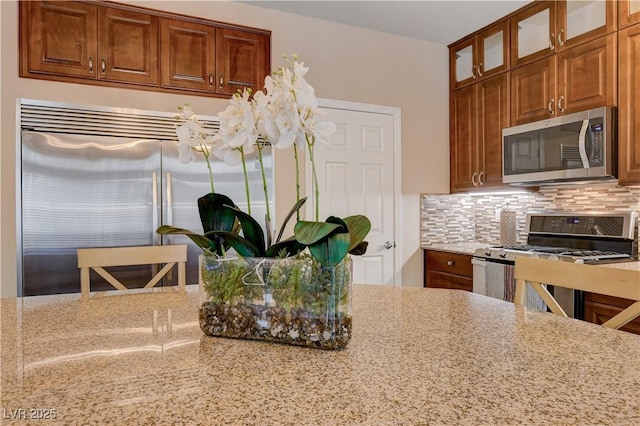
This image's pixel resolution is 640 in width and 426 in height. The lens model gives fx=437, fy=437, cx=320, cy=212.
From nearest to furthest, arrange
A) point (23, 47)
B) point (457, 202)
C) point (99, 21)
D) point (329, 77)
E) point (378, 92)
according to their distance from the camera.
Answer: point (23, 47) → point (99, 21) → point (329, 77) → point (378, 92) → point (457, 202)

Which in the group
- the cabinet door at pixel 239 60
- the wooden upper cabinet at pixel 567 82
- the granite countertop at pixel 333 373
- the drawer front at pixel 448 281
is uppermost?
the cabinet door at pixel 239 60

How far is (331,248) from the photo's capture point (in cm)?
82

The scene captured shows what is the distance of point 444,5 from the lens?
10.1 feet

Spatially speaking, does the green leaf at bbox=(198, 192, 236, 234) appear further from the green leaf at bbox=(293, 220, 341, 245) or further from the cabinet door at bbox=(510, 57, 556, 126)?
the cabinet door at bbox=(510, 57, 556, 126)

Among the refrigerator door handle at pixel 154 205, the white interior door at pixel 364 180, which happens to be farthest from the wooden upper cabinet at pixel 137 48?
the white interior door at pixel 364 180

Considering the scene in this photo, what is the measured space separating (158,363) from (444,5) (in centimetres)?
311

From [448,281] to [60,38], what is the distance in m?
3.18

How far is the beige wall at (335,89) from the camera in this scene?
2506 millimetres

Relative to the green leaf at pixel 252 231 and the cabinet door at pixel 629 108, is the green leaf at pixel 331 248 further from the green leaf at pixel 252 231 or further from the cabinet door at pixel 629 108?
the cabinet door at pixel 629 108

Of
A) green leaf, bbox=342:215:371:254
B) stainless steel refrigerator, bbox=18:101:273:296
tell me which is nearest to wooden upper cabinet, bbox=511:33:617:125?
stainless steel refrigerator, bbox=18:101:273:296

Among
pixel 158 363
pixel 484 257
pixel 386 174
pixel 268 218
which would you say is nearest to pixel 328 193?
→ pixel 386 174

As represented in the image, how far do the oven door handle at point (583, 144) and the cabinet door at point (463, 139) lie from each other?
3.15ft

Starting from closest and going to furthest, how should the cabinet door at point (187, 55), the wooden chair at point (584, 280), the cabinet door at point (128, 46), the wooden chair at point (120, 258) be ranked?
1. the wooden chair at point (584, 280)
2. the wooden chair at point (120, 258)
3. the cabinet door at point (128, 46)
4. the cabinet door at point (187, 55)

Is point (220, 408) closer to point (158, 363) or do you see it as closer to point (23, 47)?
point (158, 363)
